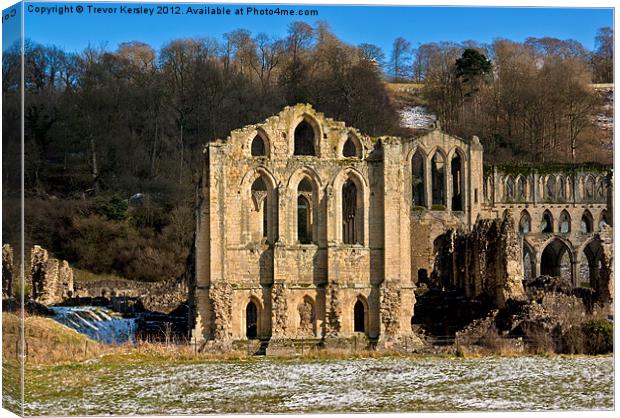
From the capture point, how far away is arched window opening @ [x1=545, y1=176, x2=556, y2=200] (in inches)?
2329

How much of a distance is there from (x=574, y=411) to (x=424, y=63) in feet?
124

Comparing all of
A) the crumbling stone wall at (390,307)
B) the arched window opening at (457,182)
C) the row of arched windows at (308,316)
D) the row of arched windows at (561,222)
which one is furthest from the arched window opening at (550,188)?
the crumbling stone wall at (390,307)

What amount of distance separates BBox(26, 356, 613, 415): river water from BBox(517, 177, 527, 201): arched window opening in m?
37.1

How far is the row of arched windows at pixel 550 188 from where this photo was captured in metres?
58.5

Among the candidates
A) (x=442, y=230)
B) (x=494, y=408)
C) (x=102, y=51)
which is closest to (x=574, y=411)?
(x=494, y=408)

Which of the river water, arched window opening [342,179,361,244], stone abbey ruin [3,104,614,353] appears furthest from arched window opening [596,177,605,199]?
the river water

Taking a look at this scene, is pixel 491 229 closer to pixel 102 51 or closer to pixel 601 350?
pixel 601 350

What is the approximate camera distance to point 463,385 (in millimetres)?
21219

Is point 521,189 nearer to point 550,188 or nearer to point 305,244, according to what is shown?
point 550,188

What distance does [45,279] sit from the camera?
144ft

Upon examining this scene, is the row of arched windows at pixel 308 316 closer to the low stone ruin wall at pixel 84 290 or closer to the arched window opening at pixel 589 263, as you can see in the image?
the low stone ruin wall at pixel 84 290

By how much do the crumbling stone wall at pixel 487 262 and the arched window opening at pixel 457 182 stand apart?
13.1 m

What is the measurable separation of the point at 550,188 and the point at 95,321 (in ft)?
95.4

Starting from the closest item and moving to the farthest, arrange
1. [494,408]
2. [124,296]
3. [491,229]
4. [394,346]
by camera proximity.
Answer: [494,408]
[394,346]
[491,229]
[124,296]
